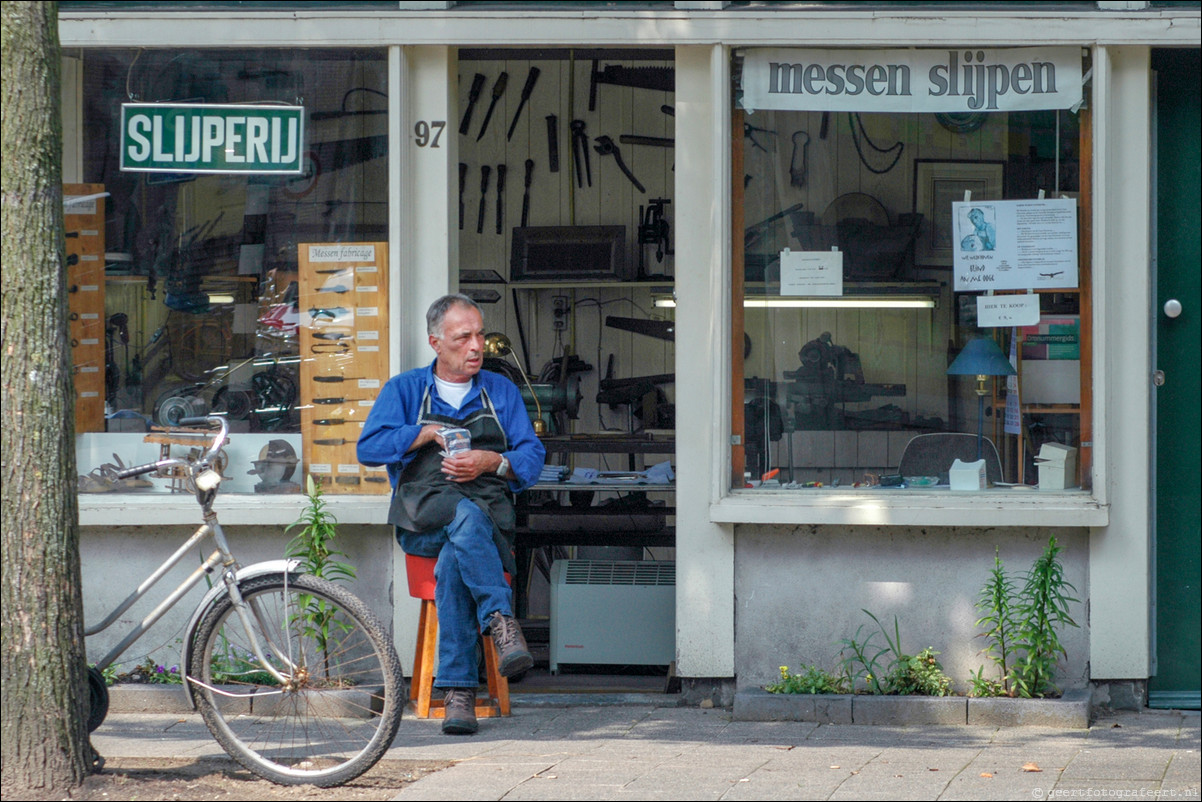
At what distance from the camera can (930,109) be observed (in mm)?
6117

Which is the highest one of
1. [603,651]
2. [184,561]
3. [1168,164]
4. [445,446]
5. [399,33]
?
[399,33]

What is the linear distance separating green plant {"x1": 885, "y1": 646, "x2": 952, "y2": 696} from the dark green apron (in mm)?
1742

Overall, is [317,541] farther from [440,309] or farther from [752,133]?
[752,133]

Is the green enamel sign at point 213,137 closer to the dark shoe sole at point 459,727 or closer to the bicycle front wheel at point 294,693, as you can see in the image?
the bicycle front wheel at point 294,693

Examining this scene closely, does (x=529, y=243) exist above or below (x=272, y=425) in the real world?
above

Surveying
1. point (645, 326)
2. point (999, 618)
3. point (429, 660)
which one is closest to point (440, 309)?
point (429, 660)

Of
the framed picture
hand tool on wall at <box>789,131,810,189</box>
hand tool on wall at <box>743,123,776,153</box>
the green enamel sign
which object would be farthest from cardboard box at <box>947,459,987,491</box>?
the green enamel sign

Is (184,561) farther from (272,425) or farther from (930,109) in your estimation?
(930,109)

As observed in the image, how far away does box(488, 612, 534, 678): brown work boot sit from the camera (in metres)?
5.29

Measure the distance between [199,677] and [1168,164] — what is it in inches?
182

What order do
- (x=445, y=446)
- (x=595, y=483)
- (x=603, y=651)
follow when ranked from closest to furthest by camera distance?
(x=445, y=446) → (x=603, y=651) → (x=595, y=483)

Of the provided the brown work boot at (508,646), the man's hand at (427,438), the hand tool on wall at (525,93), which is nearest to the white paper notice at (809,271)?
the man's hand at (427,438)

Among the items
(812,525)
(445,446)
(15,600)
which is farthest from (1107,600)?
(15,600)

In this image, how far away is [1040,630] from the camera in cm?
573
